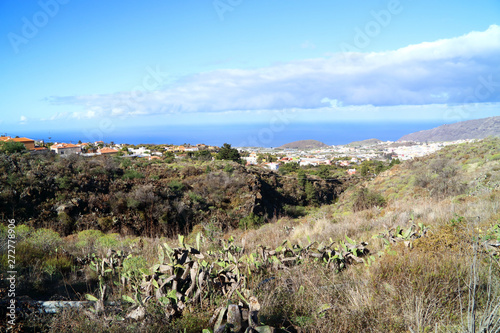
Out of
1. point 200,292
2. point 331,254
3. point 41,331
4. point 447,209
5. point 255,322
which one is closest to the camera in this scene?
point 255,322

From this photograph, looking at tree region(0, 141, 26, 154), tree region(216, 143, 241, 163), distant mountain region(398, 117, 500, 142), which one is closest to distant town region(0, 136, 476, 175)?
tree region(0, 141, 26, 154)

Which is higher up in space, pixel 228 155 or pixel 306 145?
pixel 306 145

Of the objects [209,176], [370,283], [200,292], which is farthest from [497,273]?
[209,176]

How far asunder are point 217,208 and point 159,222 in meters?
3.99

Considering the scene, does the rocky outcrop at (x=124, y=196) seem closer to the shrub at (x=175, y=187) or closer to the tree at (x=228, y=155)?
the shrub at (x=175, y=187)

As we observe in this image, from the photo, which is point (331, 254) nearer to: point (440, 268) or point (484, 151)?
point (440, 268)

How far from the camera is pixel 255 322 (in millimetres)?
1997

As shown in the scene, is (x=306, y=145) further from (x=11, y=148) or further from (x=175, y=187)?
(x=11, y=148)

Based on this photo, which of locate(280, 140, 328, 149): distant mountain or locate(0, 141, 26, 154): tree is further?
locate(280, 140, 328, 149): distant mountain

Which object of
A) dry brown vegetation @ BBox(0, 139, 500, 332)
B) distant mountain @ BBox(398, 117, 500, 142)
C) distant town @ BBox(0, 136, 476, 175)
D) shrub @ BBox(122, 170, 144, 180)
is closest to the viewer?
dry brown vegetation @ BBox(0, 139, 500, 332)

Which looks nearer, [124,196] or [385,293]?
[385,293]

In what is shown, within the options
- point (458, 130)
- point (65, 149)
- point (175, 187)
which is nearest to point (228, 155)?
point (175, 187)

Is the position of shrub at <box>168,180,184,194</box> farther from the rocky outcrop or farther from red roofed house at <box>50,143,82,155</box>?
red roofed house at <box>50,143,82,155</box>

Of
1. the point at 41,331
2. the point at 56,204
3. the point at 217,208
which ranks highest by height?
the point at 41,331
